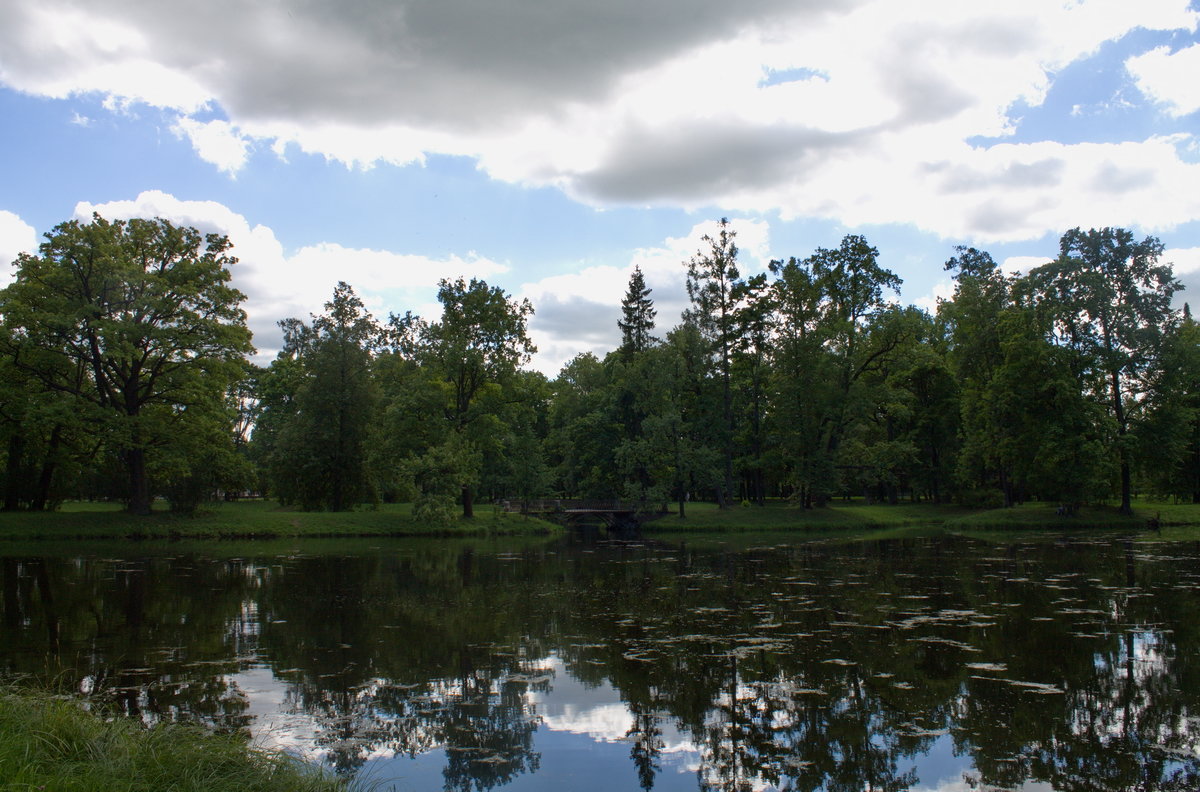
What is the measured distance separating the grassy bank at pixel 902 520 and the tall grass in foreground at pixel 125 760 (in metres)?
37.5

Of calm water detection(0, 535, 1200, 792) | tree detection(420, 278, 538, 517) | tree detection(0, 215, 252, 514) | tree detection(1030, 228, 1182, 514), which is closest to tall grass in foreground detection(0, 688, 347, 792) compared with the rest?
calm water detection(0, 535, 1200, 792)

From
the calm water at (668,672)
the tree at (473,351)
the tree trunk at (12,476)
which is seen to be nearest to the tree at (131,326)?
the tree trunk at (12,476)

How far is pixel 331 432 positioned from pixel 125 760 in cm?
4116

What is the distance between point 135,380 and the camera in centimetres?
3584

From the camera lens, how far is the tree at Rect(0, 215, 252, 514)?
3394 cm

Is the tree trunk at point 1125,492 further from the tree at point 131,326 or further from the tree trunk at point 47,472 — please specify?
the tree trunk at point 47,472

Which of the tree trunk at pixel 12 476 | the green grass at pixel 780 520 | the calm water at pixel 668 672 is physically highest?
the tree trunk at pixel 12 476

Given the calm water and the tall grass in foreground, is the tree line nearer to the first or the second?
the calm water

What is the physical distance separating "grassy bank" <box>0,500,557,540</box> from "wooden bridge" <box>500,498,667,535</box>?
3.77m

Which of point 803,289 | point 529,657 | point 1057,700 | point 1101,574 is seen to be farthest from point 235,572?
point 803,289

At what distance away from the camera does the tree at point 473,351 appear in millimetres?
43688

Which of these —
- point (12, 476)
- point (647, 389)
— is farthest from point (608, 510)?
point (12, 476)

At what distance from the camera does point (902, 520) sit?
47.2 meters

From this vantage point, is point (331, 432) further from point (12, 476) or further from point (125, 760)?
point (125, 760)
